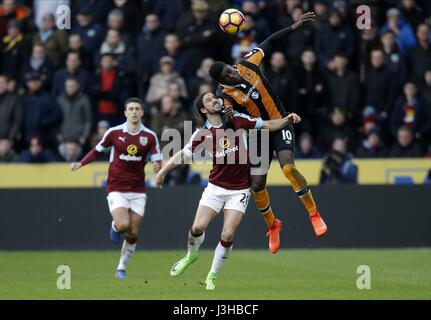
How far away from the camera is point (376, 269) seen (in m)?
17.8

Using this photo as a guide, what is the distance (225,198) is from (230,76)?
64.0 inches

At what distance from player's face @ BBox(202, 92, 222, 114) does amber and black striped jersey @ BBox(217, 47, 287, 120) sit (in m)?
0.69

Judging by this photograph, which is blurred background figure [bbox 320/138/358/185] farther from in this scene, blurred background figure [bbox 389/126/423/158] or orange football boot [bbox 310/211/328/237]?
orange football boot [bbox 310/211/328/237]

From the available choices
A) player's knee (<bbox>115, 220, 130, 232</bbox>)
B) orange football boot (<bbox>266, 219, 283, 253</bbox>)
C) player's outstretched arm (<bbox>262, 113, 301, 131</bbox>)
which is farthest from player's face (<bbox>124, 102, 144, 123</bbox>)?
orange football boot (<bbox>266, 219, 283, 253</bbox>)

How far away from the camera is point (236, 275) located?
17.3m

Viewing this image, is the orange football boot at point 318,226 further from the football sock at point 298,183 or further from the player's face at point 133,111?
the player's face at point 133,111

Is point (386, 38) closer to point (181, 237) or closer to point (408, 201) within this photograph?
point (408, 201)

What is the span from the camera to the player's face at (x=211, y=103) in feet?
48.5

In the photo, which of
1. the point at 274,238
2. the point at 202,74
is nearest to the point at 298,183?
the point at 274,238

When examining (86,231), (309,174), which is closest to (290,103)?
(309,174)

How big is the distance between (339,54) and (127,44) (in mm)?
4094

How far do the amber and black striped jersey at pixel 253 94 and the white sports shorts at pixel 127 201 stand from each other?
7.60 feet
